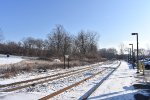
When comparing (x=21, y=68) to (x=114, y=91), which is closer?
(x=114, y=91)

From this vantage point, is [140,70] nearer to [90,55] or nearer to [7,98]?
[7,98]

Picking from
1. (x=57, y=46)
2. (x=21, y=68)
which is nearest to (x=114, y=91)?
(x=21, y=68)

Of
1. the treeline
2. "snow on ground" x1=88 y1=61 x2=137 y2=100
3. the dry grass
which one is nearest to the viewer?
"snow on ground" x1=88 y1=61 x2=137 y2=100

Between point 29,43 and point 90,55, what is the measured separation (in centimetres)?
3341

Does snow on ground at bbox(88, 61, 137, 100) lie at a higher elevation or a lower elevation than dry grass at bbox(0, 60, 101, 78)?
lower

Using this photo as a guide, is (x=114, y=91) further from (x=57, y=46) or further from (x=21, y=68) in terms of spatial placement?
(x=57, y=46)

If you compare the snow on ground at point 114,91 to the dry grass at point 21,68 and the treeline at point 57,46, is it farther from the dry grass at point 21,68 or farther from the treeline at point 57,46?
the treeline at point 57,46

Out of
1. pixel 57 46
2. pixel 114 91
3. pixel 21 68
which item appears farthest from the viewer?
pixel 57 46

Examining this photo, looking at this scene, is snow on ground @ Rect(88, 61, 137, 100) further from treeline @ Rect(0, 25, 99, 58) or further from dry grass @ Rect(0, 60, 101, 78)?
treeline @ Rect(0, 25, 99, 58)

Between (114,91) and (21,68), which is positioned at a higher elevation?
(21,68)

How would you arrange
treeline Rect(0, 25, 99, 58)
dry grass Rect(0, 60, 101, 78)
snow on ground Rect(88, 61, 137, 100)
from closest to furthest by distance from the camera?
snow on ground Rect(88, 61, 137, 100) < dry grass Rect(0, 60, 101, 78) < treeline Rect(0, 25, 99, 58)

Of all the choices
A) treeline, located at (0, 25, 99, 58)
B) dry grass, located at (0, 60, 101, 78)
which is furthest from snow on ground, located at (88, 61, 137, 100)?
treeline, located at (0, 25, 99, 58)

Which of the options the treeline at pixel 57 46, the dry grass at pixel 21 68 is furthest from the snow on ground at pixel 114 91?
the treeline at pixel 57 46

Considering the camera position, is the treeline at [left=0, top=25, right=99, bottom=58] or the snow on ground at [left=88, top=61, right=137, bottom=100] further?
the treeline at [left=0, top=25, right=99, bottom=58]
